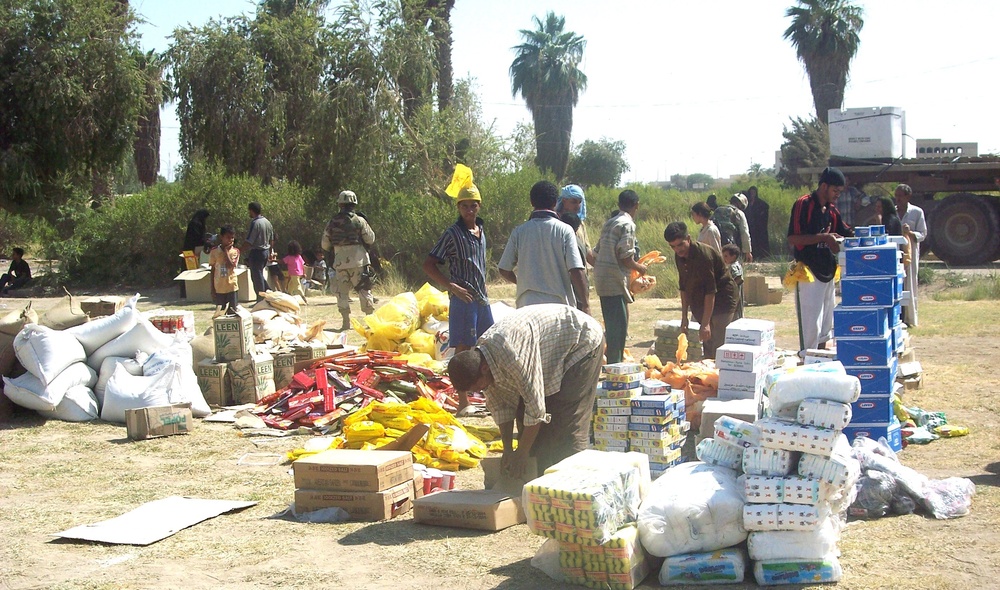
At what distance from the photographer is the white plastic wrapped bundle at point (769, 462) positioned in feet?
14.0

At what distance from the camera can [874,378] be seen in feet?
20.2

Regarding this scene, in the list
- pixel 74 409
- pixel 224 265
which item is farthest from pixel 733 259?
pixel 74 409

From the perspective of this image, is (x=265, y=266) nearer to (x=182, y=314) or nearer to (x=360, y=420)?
(x=182, y=314)

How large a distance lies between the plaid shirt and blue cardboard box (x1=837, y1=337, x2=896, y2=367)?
1.99 meters

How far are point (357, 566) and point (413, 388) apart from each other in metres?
4.00

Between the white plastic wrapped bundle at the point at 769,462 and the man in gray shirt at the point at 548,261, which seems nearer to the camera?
the white plastic wrapped bundle at the point at 769,462

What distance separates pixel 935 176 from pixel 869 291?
1439 centimetres

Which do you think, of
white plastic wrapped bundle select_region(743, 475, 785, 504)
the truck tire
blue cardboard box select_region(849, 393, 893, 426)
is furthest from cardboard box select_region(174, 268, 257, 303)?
the truck tire

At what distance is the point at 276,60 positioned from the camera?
2280 cm

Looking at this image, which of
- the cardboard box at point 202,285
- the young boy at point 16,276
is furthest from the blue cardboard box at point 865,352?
the young boy at point 16,276

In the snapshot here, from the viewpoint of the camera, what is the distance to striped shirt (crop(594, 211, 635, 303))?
748cm

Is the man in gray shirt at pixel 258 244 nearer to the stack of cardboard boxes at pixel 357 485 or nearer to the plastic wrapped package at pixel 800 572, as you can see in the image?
the stack of cardboard boxes at pixel 357 485

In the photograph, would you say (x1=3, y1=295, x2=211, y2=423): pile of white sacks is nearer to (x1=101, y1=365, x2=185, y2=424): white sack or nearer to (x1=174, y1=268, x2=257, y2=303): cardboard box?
(x1=101, y1=365, x2=185, y2=424): white sack

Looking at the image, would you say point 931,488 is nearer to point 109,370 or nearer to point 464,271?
point 464,271
